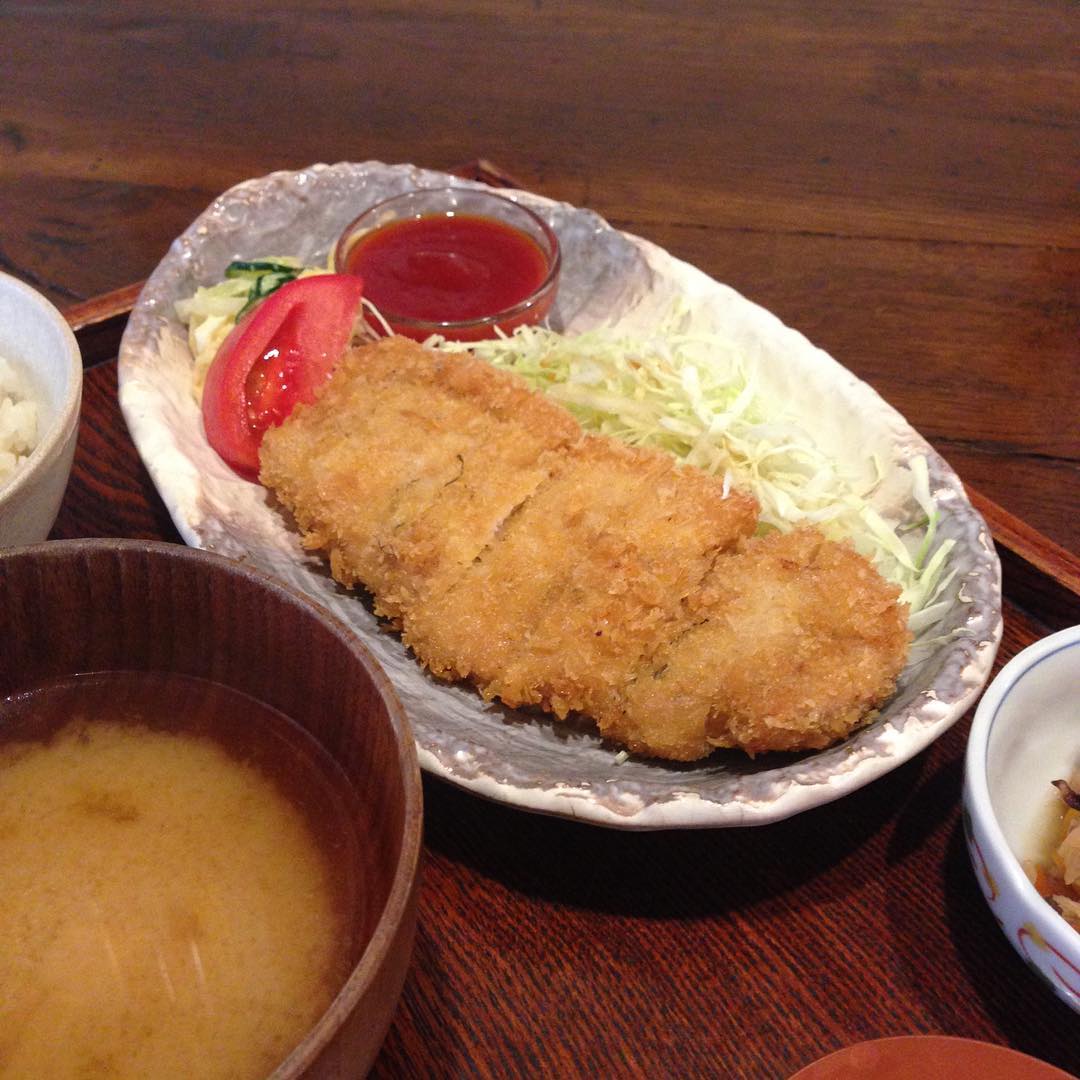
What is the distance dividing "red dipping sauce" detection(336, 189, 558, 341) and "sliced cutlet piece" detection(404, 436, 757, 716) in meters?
0.83

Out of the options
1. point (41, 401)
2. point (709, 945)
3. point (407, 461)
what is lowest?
point (709, 945)

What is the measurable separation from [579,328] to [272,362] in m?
0.95

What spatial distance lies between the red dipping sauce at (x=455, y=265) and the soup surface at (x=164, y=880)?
164 centimetres

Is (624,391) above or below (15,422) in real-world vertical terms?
below

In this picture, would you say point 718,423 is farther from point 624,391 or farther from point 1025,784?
point 1025,784

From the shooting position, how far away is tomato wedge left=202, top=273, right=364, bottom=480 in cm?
242

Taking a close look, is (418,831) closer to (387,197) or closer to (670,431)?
(670,431)

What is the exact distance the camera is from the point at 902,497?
2.28 metres

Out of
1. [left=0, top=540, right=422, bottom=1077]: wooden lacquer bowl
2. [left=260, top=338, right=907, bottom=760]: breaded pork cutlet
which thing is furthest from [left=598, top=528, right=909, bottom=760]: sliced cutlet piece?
[left=0, top=540, right=422, bottom=1077]: wooden lacquer bowl

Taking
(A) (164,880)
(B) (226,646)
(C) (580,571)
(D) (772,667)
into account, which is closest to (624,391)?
(C) (580,571)

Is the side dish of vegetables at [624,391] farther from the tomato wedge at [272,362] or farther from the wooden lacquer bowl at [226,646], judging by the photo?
the wooden lacquer bowl at [226,646]

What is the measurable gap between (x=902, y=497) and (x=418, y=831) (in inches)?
63.7

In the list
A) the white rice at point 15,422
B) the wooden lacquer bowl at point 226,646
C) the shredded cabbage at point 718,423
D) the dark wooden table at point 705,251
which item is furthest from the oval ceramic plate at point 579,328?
the wooden lacquer bowl at point 226,646

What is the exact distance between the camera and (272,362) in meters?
2.48
